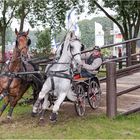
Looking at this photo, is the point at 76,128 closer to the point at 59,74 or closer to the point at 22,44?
the point at 59,74

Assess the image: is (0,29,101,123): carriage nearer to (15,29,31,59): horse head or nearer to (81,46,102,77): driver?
(15,29,31,59): horse head

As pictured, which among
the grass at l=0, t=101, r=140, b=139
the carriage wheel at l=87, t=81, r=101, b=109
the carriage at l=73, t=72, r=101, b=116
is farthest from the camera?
the carriage wheel at l=87, t=81, r=101, b=109

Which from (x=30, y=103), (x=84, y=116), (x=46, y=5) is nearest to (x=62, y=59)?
(x=84, y=116)

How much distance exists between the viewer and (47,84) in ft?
28.5

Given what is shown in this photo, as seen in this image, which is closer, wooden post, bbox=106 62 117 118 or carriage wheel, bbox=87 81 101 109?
wooden post, bbox=106 62 117 118

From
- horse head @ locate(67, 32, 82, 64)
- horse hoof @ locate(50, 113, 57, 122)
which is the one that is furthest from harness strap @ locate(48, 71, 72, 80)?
horse hoof @ locate(50, 113, 57, 122)

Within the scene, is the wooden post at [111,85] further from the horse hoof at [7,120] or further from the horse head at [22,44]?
the horse hoof at [7,120]

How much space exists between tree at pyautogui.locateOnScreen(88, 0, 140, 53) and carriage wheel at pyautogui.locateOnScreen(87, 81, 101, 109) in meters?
11.7

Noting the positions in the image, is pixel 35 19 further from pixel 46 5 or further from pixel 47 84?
pixel 47 84

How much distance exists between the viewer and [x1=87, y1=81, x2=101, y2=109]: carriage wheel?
1027cm

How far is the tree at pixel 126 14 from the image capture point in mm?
22266

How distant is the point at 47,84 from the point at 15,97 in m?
0.91

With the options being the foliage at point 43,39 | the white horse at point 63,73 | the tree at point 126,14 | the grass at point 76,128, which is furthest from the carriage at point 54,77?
the foliage at point 43,39

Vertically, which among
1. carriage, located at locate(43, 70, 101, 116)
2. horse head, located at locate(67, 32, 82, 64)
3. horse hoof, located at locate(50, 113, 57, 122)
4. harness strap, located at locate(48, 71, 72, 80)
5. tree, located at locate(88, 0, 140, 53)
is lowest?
horse hoof, located at locate(50, 113, 57, 122)
